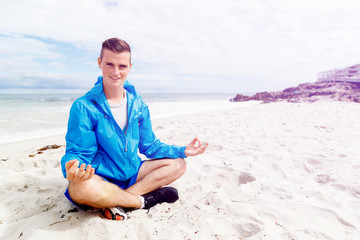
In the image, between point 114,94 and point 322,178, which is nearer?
point 114,94

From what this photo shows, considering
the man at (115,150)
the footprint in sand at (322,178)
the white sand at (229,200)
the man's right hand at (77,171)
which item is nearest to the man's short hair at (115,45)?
the man at (115,150)

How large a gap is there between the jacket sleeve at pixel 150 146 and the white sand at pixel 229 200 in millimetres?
531

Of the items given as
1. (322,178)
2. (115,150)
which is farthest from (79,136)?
(322,178)

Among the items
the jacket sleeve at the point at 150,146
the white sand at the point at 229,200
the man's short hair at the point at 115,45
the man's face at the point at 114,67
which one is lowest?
the white sand at the point at 229,200

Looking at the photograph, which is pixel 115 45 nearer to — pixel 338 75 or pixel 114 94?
pixel 114 94

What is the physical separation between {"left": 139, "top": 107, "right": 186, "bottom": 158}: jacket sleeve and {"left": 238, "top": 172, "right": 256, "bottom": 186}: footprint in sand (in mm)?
966

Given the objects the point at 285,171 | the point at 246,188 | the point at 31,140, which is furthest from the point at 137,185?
the point at 31,140

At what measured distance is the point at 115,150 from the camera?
2.34 metres

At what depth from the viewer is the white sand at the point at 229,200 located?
2.02 meters

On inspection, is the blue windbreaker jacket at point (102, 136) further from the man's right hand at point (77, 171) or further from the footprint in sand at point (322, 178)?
the footprint in sand at point (322, 178)

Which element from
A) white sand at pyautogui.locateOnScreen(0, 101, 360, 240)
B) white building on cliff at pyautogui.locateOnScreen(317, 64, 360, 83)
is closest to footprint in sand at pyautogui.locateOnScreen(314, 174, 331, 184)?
white sand at pyautogui.locateOnScreen(0, 101, 360, 240)

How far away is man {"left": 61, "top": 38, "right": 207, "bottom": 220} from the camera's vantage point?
7.00 ft

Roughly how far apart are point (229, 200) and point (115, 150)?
1.33 metres

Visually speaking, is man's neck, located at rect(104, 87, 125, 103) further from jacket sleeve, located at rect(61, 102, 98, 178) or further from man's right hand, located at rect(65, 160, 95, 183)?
man's right hand, located at rect(65, 160, 95, 183)
